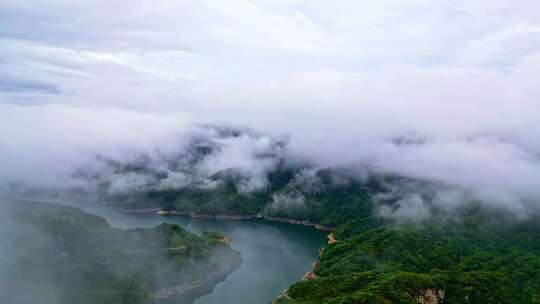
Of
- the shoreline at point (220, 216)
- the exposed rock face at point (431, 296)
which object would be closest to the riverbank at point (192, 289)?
the exposed rock face at point (431, 296)

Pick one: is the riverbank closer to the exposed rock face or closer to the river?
the river

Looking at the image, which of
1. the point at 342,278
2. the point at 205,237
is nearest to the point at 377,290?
the point at 342,278

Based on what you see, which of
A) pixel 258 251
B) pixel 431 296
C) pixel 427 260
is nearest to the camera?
pixel 431 296

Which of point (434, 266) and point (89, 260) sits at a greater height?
point (434, 266)

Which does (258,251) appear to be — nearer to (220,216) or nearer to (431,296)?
(220,216)

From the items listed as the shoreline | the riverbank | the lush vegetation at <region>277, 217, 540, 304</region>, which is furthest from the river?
the lush vegetation at <region>277, 217, 540, 304</region>

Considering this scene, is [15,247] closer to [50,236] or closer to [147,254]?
[50,236]

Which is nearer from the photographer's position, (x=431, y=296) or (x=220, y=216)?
(x=431, y=296)

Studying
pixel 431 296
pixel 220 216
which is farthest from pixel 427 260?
pixel 220 216
